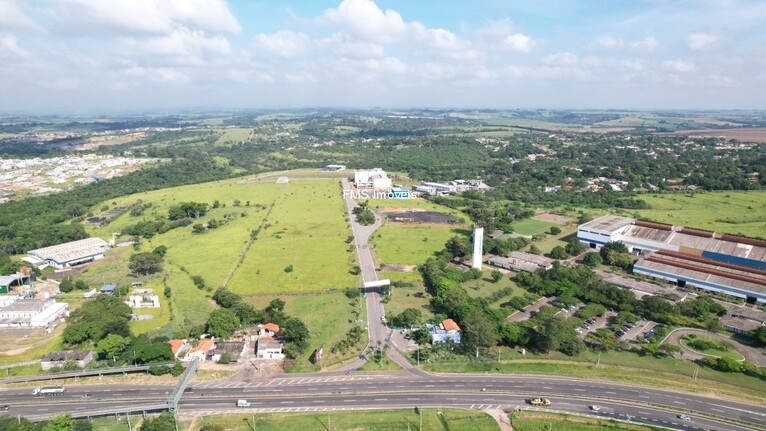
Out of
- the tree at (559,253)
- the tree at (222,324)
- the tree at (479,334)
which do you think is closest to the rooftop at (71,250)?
the tree at (222,324)

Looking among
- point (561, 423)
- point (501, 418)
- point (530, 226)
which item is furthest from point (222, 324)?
point (530, 226)

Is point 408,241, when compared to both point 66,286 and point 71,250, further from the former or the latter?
point 71,250

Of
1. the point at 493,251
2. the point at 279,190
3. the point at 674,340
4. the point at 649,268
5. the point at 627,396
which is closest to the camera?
the point at 627,396

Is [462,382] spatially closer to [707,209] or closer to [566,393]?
[566,393]

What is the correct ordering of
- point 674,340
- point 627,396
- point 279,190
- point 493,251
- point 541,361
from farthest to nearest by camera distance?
1. point 279,190
2. point 493,251
3. point 674,340
4. point 541,361
5. point 627,396

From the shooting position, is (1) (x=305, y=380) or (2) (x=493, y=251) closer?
(1) (x=305, y=380)

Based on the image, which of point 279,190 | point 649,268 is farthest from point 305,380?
point 279,190

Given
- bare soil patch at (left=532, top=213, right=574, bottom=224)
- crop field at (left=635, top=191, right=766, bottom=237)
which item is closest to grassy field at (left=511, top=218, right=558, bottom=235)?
bare soil patch at (left=532, top=213, right=574, bottom=224)
